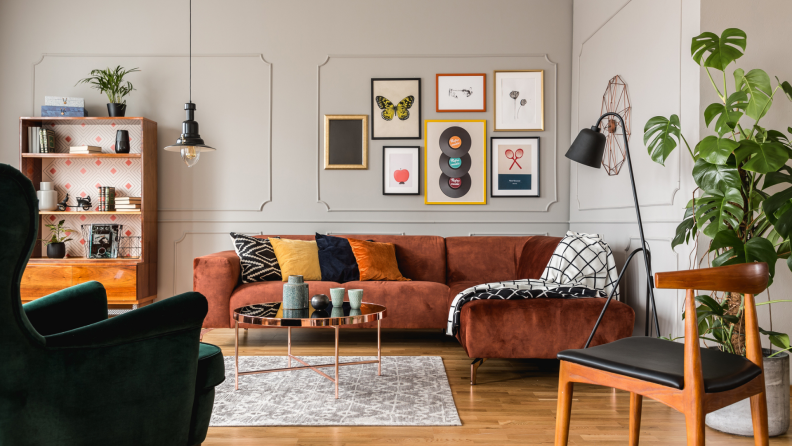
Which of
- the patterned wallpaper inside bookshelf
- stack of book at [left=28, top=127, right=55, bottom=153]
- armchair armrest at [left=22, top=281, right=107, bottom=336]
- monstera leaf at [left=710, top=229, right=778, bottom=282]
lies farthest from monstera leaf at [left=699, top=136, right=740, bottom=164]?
stack of book at [left=28, top=127, right=55, bottom=153]

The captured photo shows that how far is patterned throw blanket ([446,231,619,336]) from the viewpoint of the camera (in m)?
2.82

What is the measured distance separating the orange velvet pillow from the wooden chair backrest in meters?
2.56

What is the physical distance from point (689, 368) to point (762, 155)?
4.24 ft

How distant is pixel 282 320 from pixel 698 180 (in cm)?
199

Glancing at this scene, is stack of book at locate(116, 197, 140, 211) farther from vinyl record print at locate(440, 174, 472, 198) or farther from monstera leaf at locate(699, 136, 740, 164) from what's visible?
monstera leaf at locate(699, 136, 740, 164)

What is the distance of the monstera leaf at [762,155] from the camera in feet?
6.52

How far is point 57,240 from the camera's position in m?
4.32

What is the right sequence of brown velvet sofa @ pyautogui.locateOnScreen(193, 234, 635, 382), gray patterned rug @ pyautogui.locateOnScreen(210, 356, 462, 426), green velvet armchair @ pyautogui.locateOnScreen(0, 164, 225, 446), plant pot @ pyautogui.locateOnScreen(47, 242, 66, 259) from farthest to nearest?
plant pot @ pyautogui.locateOnScreen(47, 242, 66, 259), brown velvet sofa @ pyautogui.locateOnScreen(193, 234, 635, 382), gray patterned rug @ pyautogui.locateOnScreen(210, 356, 462, 426), green velvet armchair @ pyautogui.locateOnScreen(0, 164, 225, 446)

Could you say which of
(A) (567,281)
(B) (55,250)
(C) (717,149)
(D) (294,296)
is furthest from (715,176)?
(B) (55,250)

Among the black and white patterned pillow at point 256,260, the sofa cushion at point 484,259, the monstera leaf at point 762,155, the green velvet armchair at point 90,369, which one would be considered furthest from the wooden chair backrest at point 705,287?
the black and white patterned pillow at point 256,260

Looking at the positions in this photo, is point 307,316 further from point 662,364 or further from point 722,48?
point 722,48

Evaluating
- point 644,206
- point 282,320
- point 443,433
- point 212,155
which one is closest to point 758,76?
point 644,206

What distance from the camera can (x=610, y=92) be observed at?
12.0ft

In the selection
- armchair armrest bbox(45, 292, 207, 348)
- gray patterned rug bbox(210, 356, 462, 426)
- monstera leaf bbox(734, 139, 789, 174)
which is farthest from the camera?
gray patterned rug bbox(210, 356, 462, 426)
